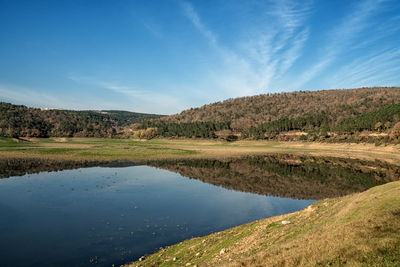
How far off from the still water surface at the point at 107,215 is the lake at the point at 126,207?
57 millimetres

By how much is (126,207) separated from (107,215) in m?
2.73

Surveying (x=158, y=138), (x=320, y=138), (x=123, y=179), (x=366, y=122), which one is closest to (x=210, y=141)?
(x=158, y=138)

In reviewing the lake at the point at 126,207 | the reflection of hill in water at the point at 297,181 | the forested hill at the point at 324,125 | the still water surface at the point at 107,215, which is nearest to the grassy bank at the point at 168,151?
the forested hill at the point at 324,125

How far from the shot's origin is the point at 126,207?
2472cm

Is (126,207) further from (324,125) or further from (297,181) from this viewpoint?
(324,125)

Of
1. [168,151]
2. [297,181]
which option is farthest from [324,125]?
[297,181]

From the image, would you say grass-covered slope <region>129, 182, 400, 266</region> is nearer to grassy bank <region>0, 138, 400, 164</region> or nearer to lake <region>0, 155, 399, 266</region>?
lake <region>0, 155, 399, 266</region>

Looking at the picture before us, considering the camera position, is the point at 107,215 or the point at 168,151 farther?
the point at 168,151

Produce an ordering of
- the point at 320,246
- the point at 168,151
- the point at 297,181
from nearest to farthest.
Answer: the point at 320,246 → the point at 297,181 → the point at 168,151

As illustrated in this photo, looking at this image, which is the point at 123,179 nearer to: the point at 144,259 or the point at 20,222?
the point at 20,222

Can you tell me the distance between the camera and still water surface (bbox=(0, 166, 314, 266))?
15.5 m

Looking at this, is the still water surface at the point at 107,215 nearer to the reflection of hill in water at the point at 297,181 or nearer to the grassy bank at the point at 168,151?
the reflection of hill in water at the point at 297,181

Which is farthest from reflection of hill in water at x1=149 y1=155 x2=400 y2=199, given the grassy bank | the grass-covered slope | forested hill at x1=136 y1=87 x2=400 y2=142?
forested hill at x1=136 y1=87 x2=400 y2=142

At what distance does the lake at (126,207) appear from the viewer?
52.2 feet
